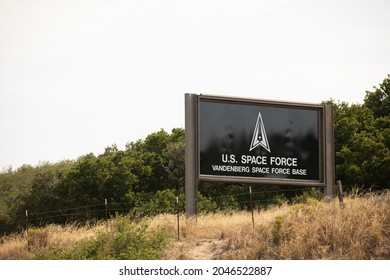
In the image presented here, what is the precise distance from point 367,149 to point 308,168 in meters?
13.6

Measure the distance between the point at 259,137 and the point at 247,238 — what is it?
14.3 feet

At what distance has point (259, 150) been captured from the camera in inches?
941

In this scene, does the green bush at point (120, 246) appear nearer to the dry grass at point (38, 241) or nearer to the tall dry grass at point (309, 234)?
the tall dry grass at point (309, 234)

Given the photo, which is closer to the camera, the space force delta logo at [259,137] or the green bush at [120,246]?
the green bush at [120,246]

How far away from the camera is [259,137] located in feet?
78.7

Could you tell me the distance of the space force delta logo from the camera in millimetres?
23875

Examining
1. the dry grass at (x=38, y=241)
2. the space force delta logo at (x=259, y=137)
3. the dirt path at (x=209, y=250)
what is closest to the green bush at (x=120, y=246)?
the dirt path at (x=209, y=250)

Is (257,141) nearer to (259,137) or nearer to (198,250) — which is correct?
(259,137)

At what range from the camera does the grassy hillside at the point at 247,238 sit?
19.5 meters

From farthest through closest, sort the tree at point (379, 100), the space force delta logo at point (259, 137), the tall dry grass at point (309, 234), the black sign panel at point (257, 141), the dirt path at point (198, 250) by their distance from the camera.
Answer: the tree at point (379, 100) < the space force delta logo at point (259, 137) < the black sign panel at point (257, 141) < the dirt path at point (198, 250) < the tall dry grass at point (309, 234)

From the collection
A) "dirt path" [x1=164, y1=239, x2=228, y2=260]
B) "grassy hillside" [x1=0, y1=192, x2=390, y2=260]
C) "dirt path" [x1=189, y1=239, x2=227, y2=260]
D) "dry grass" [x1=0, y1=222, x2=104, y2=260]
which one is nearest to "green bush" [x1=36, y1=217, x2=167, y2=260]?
"grassy hillside" [x1=0, y1=192, x2=390, y2=260]

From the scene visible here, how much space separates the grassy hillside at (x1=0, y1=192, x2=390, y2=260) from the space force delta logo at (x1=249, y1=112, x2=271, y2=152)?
2100mm

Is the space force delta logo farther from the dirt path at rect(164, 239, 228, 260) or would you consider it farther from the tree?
the tree

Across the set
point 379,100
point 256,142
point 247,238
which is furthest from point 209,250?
point 379,100
